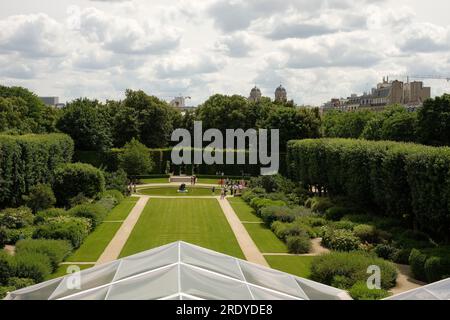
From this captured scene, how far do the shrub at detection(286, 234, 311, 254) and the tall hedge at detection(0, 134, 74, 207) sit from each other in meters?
22.9

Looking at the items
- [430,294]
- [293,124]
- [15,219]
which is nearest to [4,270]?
[15,219]

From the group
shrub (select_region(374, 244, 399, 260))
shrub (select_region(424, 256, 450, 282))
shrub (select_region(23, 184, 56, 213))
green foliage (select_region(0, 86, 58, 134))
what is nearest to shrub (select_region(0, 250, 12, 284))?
shrub (select_region(424, 256, 450, 282))

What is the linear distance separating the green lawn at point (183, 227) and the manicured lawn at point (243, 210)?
57.3 inches

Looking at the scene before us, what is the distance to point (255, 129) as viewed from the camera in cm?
8744

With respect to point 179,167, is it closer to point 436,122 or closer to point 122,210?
point 122,210

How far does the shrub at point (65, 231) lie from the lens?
31250 millimetres

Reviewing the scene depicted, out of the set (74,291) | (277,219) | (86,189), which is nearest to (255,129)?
(86,189)

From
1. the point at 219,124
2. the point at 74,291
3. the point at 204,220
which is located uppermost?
the point at 219,124

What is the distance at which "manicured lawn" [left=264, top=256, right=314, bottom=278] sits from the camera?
26.7 m

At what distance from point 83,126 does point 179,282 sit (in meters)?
61.1

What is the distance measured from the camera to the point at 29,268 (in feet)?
77.8

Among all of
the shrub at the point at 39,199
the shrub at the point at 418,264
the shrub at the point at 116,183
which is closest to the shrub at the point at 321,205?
the shrub at the point at 418,264
